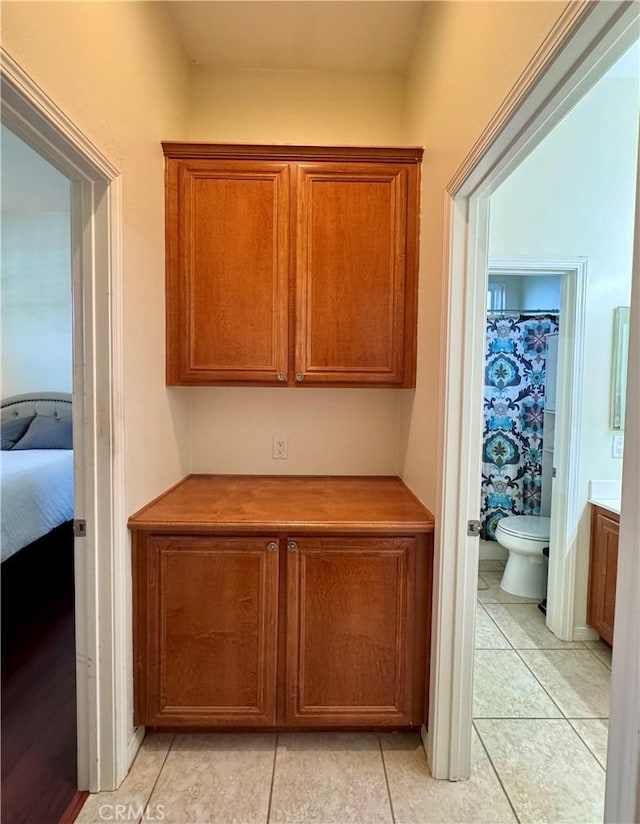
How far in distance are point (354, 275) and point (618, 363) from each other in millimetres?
1561

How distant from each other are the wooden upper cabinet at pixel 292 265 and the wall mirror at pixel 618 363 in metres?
1.26

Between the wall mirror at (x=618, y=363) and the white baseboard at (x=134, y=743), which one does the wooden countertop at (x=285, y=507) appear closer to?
the white baseboard at (x=134, y=743)

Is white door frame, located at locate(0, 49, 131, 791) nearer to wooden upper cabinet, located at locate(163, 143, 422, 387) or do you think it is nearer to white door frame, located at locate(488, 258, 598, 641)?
wooden upper cabinet, located at locate(163, 143, 422, 387)

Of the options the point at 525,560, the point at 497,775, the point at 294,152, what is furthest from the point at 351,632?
the point at 294,152

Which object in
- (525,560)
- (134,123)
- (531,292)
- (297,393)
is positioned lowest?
(525,560)

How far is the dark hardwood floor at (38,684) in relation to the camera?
1.41 metres

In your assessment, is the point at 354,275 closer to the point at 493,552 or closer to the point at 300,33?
the point at 300,33

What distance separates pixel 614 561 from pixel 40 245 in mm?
5037

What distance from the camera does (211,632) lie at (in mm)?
1542

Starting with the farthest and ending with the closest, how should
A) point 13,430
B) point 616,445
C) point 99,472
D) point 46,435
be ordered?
point 13,430
point 46,435
point 616,445
point 99,472

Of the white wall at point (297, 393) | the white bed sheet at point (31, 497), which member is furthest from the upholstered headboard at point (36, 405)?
the white wall at point (297, 393)

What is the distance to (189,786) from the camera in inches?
55.7

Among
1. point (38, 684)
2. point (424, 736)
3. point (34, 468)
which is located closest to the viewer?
point (424, 736)

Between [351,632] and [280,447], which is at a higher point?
[280,447]
